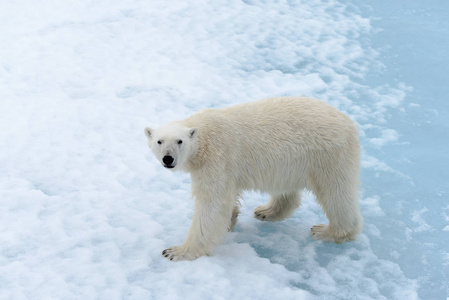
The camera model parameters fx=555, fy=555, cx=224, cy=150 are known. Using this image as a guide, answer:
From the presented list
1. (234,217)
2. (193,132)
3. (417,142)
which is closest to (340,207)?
(234,217)

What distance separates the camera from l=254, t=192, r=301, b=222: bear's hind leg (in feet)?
17.9

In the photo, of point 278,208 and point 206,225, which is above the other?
point 206,225

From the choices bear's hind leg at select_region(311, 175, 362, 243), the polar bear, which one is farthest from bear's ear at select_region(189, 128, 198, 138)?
bear's hind leg at select_region(311, 175, 362, 243)

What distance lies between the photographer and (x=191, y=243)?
15.6 ft

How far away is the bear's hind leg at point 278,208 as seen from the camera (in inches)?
215

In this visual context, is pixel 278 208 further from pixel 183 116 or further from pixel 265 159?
pixel 183 116

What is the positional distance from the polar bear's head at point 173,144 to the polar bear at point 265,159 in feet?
0.05

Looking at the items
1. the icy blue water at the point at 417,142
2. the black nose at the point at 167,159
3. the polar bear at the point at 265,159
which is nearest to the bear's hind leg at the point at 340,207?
the polar bear at the point at 265,159

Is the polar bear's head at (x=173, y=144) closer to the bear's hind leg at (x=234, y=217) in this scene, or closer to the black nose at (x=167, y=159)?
the black nose at (x=167, y=159)

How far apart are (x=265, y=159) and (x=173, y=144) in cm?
89

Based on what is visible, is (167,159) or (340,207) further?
(340,207)

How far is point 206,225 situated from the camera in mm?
4664

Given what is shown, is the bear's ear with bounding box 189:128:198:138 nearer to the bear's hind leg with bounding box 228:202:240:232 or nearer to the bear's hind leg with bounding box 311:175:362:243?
the bear's hind leg with bounding box 228:202:240:232

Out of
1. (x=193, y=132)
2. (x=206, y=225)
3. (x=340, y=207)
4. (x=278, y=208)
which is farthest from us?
(x=278, y=208)
